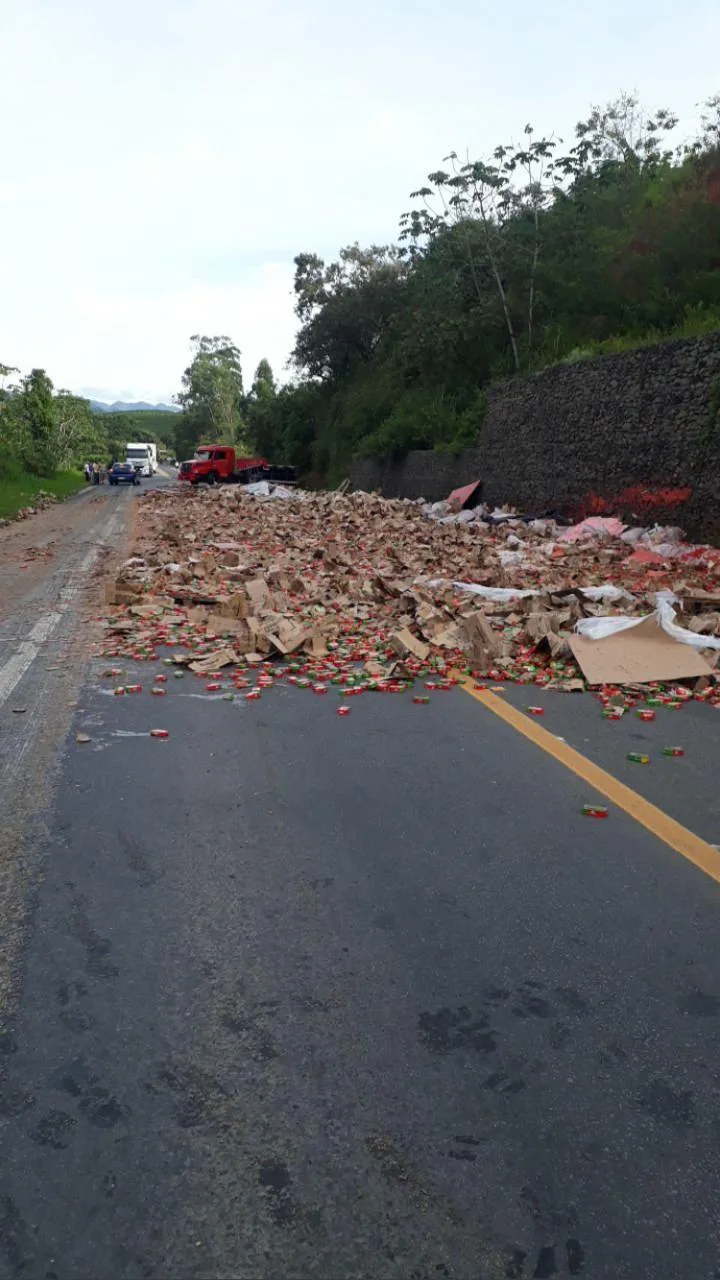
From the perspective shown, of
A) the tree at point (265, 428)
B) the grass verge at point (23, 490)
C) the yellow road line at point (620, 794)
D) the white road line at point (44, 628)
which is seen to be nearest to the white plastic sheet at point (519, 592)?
the yellow road line at point (620, 794)

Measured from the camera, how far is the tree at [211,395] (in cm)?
11144

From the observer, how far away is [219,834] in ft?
12.7

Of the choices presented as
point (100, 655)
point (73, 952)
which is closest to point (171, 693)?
point (100, 655)

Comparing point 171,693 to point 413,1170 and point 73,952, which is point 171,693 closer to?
point 73,952

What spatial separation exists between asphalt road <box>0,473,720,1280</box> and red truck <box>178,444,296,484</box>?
42.2m

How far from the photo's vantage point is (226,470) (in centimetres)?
4769

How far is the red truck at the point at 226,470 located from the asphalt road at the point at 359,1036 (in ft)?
138

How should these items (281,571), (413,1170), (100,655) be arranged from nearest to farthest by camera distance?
1. (413,1170)
2. (100,655)
3. (281,571)

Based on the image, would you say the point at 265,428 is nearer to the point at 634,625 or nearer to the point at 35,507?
the point at 35,507

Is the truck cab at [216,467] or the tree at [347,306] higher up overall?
the tree at [347,306]

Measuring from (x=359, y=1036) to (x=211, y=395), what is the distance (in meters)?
118

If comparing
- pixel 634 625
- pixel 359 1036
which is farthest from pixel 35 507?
pixel 359 1036

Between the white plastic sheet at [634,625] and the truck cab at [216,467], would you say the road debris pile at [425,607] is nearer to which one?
the white plastic sheet at [634,625]

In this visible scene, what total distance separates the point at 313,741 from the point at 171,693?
1.47m
